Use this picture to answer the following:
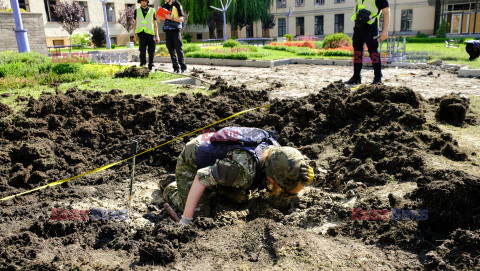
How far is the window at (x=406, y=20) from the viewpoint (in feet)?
121

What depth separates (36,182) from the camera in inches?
171

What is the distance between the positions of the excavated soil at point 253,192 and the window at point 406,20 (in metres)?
36.0

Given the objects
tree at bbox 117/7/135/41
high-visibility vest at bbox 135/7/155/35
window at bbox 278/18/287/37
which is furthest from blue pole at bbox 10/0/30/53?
window at bbox 278/18/287/37

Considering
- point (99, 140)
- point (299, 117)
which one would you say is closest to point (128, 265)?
point (99, 140)

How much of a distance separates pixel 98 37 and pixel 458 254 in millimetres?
31096

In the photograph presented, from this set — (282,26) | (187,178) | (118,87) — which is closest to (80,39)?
(118,87)

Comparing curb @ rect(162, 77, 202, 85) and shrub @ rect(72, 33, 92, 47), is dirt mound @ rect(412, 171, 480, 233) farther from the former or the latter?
shrub @ rect(72, 33, 92, 47)

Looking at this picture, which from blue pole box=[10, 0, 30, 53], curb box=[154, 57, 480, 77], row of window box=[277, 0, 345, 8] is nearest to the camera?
curb box=[154, 57, 480, 77]

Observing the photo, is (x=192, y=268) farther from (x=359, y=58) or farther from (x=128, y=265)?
(x=359, y=58)

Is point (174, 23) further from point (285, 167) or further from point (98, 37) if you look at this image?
point (98, 37)

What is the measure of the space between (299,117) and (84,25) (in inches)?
1222

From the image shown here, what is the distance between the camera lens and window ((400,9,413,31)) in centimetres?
3678

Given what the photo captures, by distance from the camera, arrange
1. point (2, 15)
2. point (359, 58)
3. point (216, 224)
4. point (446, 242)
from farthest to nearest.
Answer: point (2, 15) → point (359, 58) → point (216, 224) → point (446, 242)

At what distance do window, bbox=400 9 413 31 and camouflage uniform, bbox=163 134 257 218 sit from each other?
3918 cm
